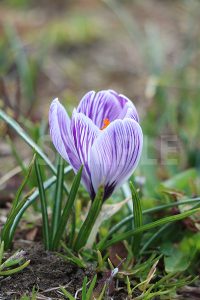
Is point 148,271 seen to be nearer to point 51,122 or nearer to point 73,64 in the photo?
point 51,122

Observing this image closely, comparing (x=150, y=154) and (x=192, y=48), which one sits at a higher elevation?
(x=192, y=48)

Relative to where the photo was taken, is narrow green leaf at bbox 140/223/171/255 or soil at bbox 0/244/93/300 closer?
soil at bbox 0/244/93/300

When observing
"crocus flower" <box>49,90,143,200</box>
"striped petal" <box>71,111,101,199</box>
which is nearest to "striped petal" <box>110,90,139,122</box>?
"crocus flower" <box>49,90,143,200</box>

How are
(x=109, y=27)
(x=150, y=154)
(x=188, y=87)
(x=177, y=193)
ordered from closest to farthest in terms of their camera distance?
(x=177, y=193) < (x=150, y=154) < (x=188, y=87) < (x=109, y=27)

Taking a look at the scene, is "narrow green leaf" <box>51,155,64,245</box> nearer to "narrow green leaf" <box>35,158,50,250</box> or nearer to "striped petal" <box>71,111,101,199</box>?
"narrow green leaf" <box>35,158,50,250</box>

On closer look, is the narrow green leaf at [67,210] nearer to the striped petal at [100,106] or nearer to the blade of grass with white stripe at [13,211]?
the blade of grass with white stripe at [13,211]

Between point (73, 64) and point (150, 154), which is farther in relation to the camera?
point (73, 64)

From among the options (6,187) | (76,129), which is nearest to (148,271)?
(76,129)

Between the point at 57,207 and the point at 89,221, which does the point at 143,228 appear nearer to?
the point at 89,221
